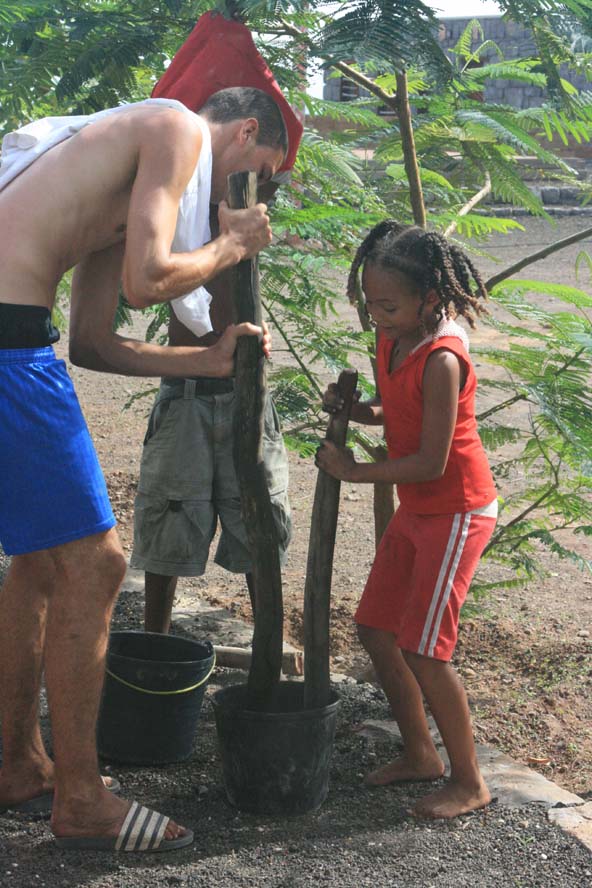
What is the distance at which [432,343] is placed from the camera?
128 inches

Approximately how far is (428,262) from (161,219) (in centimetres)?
86

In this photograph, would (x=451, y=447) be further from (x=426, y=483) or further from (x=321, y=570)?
(x=321, y=570)

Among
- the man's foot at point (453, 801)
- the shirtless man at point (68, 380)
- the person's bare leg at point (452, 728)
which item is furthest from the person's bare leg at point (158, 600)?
the man's foot at point (453, 801)

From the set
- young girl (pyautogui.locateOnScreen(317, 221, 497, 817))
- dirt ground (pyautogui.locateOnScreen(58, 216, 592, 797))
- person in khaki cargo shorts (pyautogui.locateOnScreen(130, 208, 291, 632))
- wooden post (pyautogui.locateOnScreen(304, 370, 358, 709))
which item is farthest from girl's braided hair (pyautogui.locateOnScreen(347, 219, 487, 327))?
dirt ground (pyautogui.locateOnScreen(58, 216, 592, 797))

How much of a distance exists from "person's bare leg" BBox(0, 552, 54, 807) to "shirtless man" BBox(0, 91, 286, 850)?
104 millimetres

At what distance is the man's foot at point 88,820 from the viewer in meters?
2.88

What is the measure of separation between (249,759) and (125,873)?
0.50 metres

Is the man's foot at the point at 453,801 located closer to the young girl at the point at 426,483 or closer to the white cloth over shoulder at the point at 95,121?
the young girl at the point at 426,483

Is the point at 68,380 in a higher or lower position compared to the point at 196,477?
higher

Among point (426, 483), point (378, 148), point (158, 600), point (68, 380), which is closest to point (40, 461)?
point (68, 380)

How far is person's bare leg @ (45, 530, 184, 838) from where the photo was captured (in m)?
2.88

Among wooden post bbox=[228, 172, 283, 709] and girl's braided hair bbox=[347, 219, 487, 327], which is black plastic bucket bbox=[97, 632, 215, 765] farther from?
girl's braided hair bbox=[347, 219, 487, 327]

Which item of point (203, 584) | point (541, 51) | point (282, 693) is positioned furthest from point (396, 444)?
point (203, 584)

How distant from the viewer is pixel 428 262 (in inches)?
128
